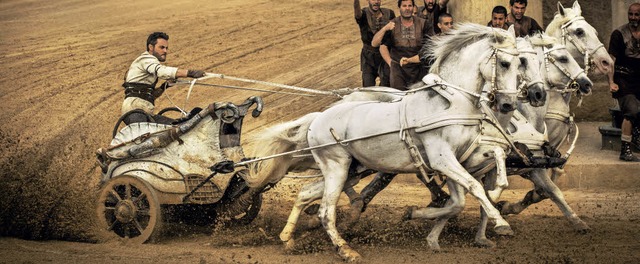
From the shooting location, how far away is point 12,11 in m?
22.8

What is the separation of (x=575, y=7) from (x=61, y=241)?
539 cm

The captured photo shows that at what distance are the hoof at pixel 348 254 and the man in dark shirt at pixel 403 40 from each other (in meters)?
2.97

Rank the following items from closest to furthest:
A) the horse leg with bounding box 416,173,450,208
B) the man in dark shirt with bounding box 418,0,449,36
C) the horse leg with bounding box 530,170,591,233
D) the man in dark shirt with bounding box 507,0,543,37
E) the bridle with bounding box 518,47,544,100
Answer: the bridle with bounding box 518,47,544,100 < the horse leg with bounding box 530,170,591,233 < the horse leg with bounding box 416,173,450,208 < the man in dark shirt with bounding box 507,0,543,37 < the man in dark shirt with bounding box 418,0,449,36

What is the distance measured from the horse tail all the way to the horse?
279 millimetres

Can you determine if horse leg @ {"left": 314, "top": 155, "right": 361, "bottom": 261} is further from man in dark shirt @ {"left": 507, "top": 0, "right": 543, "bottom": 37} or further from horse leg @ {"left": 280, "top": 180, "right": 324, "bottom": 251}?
man in dark shirt @ {"left": 507, "top": 0, "right": 543, "bottom": 37}

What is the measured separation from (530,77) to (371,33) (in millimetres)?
4054

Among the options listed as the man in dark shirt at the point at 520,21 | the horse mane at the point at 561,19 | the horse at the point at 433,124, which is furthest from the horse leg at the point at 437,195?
the man in dark shirt at the point at 520,21

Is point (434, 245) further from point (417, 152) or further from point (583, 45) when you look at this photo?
point (583, 45)

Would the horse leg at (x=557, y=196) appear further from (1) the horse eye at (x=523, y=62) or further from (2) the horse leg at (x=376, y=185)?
(1) the horse eye at (x=523, y=62)

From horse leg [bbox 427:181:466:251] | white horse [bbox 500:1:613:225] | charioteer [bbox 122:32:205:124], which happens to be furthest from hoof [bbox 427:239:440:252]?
charioteer [bbox 122:32:205:124]

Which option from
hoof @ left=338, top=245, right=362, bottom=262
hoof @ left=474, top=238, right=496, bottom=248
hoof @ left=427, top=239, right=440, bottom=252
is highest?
hoof @ left=338, top=245, right=362, bottom=262

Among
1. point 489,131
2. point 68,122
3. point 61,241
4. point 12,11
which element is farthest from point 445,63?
point 12,11

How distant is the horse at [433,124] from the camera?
9.90 metres

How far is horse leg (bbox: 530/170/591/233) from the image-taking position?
11109 mm
